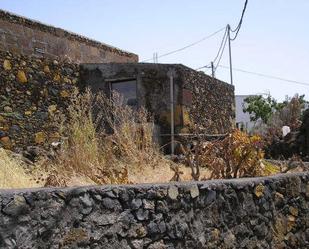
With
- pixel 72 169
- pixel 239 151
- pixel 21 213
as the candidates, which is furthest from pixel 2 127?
pixel 21 213

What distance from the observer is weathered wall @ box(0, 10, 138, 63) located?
9602mm

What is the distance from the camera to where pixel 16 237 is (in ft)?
10.4

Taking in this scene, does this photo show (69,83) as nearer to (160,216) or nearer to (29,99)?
(29,99)

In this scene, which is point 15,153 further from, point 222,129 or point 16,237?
point 222,129

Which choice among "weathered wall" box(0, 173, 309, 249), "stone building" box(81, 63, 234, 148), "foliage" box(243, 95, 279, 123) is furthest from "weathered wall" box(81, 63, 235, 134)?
"foliage" box(243, 95, 279, 123)

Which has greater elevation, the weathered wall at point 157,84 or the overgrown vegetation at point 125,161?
the weathered wall at point 157,84

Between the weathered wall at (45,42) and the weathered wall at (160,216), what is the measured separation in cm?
578

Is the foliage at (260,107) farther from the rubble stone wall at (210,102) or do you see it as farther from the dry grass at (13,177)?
the dry grass at (13,177)

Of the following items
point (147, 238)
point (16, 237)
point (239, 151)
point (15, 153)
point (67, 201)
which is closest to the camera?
point (16, 237)

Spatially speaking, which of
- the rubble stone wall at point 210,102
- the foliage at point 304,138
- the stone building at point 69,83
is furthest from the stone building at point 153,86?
the foliage at point 304,138

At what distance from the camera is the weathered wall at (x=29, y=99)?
336 inches

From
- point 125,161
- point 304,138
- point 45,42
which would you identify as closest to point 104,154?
point 125,161

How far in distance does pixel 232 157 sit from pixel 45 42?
564cm

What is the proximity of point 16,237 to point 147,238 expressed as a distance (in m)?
1.26
